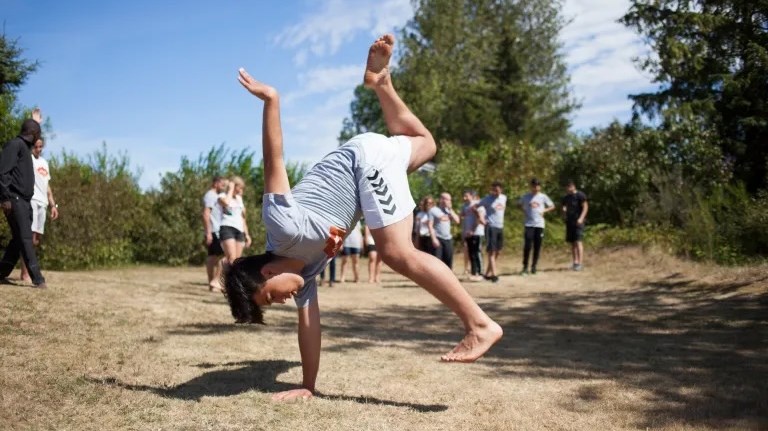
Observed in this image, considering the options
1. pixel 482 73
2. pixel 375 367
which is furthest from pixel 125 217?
pixel 482 73

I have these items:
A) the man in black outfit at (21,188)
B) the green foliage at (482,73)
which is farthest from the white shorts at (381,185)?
the green foliage at (482,73)

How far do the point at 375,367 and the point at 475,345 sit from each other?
66.7 inches

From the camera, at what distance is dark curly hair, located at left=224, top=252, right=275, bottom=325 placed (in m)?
3.82

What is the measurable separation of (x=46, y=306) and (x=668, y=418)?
5.62 m

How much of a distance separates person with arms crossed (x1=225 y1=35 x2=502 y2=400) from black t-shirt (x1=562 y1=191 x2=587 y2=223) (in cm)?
1163

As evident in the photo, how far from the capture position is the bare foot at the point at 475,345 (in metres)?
3.87

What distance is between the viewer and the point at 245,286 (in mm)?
3828

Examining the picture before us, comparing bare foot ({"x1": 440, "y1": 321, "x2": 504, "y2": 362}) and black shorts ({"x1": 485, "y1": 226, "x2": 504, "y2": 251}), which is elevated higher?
black shorts ({"x1": 485, "y1": 226, "x2": 504, "y2": 251})

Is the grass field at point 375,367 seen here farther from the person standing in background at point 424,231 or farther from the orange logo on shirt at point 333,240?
the person standing in background at point 424,231

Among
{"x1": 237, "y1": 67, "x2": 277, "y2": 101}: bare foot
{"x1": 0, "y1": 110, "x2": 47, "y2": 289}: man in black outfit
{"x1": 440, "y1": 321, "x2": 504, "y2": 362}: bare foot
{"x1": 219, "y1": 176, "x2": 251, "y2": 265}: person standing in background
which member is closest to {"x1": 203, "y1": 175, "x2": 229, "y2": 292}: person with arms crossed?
{"x1": 219, "y1": 176, "x2": 251, "y2": 265}: person standing in background

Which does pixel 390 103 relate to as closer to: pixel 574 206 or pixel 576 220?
pixel 576 220

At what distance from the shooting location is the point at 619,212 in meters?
20.6

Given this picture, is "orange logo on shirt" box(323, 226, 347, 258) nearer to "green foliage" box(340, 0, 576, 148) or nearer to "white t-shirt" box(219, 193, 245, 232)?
"white t-shirt" box(219, 193, 245, 232)

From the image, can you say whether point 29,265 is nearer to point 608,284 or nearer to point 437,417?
point 437,417
